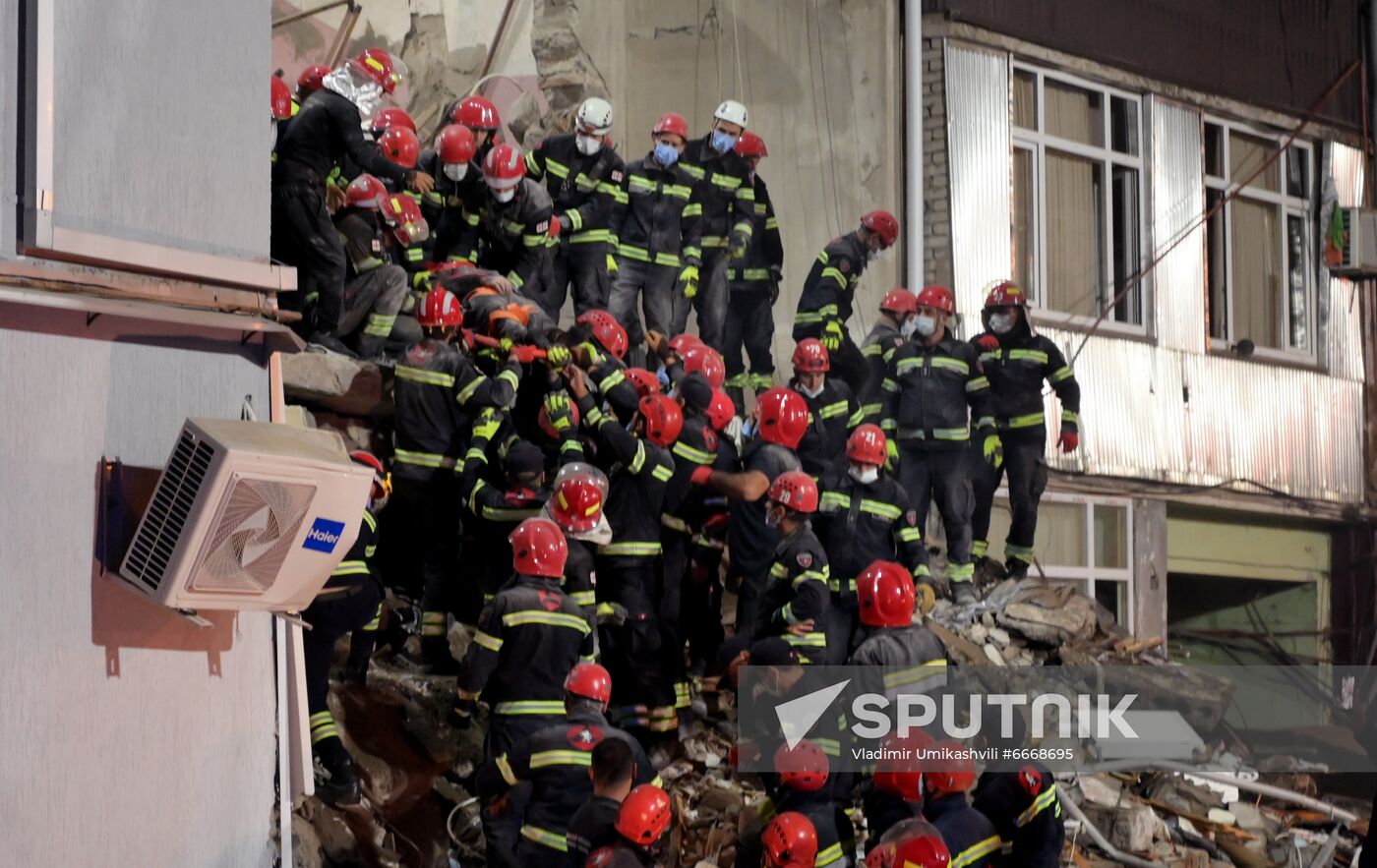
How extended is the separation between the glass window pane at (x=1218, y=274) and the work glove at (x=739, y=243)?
8.03m

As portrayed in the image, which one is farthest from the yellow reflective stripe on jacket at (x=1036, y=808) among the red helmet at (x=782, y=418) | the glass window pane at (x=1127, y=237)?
the glass window pane at (x=1127, y=237)

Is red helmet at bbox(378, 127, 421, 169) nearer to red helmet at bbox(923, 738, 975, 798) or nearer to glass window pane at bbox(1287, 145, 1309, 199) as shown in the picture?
red helmet at bbox(923, 738, 975, 798)

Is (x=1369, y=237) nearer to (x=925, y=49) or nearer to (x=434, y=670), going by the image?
(x=925, y=49)

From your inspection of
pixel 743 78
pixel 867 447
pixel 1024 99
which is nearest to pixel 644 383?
pixel 867 447

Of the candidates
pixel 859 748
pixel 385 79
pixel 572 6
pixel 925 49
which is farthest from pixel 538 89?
pixel 859 748

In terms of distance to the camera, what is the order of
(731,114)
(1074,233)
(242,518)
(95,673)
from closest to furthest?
(242,518) < (95,673) < (731,114) < (1074,233)

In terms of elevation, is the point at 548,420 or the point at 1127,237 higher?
the point at 1127,237

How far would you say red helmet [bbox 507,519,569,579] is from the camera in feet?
27.8

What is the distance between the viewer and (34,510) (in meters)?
5.46

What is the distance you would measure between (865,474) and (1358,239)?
36.3ft

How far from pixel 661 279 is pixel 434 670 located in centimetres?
426

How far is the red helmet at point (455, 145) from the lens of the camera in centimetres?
A: 1152

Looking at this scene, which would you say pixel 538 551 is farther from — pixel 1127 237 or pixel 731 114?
pixel 1127 237

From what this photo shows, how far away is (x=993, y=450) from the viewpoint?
1332cm
